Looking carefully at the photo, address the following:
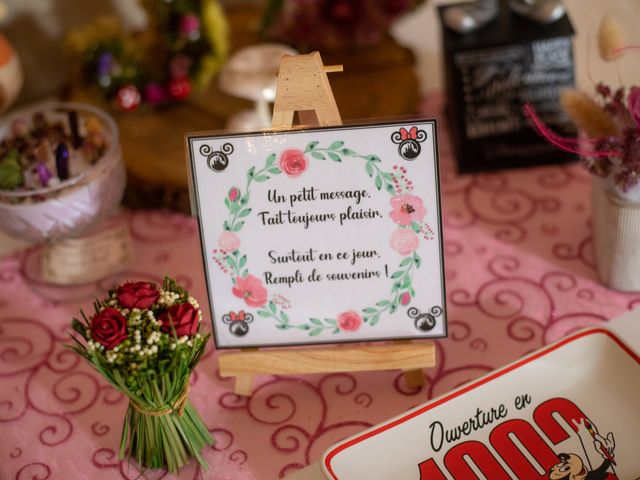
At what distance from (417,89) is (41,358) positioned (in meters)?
0.82

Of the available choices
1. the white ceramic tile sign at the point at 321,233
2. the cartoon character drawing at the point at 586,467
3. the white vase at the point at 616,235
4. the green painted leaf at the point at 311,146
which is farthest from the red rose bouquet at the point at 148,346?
the white vase at the point at 616,235

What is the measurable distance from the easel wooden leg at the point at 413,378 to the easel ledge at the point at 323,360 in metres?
0.02

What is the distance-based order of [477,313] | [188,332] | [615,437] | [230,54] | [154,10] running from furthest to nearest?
1. [230,54]
2. [154,10]
3. [477,313]
4. [615,437]
5. [188,332]

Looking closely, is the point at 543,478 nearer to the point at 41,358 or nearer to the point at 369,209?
the point at 369,209

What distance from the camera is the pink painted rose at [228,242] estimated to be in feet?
3.38

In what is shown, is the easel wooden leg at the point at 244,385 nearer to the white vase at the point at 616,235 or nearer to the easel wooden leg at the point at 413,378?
the easel wooden leg at the point at 413,378

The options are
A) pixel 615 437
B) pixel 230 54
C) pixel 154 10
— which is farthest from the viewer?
pixel 230 54

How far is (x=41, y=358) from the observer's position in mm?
1257

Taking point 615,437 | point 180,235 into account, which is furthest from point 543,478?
point 180,235

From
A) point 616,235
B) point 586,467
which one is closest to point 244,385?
point 586,467

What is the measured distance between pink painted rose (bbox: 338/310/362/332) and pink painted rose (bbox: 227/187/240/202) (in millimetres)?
205

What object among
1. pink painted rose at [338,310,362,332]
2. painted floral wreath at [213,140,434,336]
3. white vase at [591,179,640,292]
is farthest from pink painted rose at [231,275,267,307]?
white vase at [591,179,640,292]

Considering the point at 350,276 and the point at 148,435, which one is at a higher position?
the point at 350,276

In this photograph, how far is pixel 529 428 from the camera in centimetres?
104
